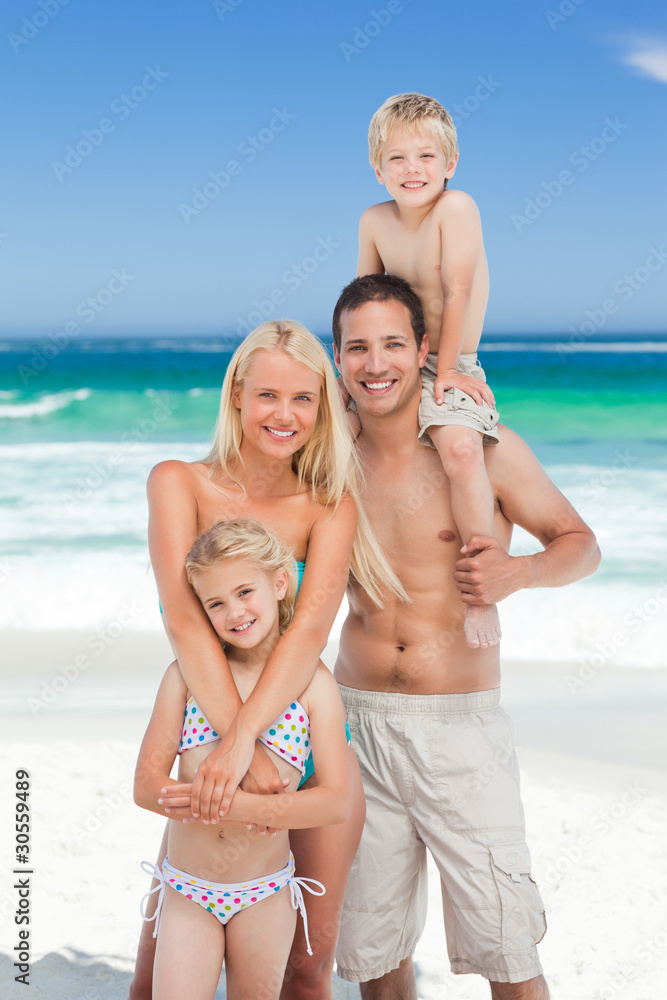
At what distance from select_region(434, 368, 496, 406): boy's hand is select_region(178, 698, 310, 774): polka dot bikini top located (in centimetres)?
118

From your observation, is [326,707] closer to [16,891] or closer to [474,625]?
[474,625]

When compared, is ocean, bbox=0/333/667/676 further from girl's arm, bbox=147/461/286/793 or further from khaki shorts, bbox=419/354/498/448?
girl's arm, bbox=147/461/286/793

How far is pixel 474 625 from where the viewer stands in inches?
117

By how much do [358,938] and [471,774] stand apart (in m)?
0.65

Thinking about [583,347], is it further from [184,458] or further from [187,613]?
[187,613]

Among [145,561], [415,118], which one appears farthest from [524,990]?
[145,561]

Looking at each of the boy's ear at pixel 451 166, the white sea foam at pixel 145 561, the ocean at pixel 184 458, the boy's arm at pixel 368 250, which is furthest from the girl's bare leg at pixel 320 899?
the white sea foam at pixel 145 561

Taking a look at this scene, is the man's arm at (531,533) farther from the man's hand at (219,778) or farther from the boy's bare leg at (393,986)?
the boy's bare leg at (393,986)

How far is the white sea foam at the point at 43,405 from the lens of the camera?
21.2 m

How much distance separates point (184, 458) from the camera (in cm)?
1658

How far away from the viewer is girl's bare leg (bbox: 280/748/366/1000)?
8.82 ft

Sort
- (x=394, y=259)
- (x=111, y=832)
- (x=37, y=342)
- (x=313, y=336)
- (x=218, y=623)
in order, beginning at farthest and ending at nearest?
(x=37, y=342) < (x=111, y=832) < (x=394, y=259) < (x=313, y=336) < (x=218, y=623)

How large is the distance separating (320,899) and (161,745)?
69 cm

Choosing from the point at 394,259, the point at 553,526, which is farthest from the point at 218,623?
the point at 394,259
